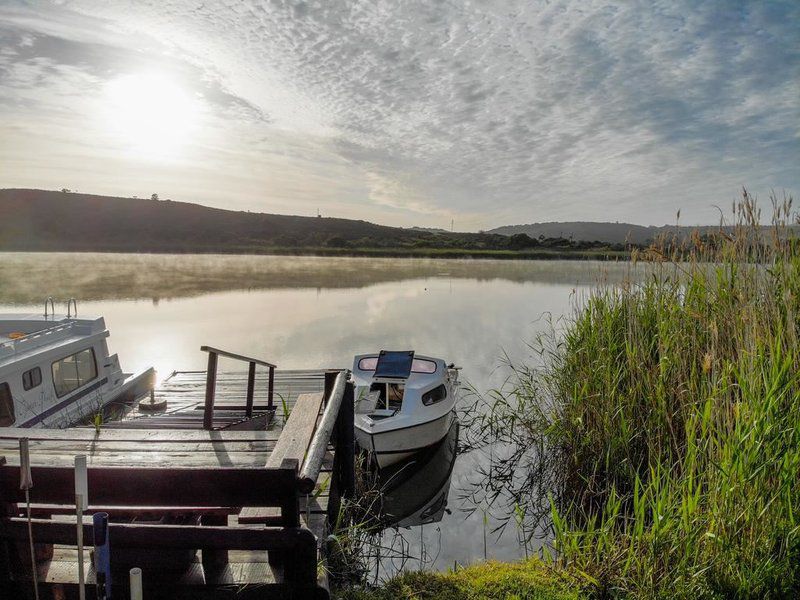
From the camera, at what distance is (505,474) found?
9.39 m

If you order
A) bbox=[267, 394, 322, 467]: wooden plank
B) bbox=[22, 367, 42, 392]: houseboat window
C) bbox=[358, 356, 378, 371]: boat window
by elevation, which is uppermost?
bbox=[267, 394, 322, 467]: wooden plank

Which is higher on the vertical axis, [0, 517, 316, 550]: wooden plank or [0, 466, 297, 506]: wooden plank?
[0, 466, 297, 506]: wooden plank

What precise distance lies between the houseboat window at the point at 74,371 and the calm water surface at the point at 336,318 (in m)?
5.52

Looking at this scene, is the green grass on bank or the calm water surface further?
the calm water surface

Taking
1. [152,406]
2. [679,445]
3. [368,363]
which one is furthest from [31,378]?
[679,445]

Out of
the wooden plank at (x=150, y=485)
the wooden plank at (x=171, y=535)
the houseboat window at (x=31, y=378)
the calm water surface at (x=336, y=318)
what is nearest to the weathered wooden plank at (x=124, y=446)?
the wooden plank at (x=171, y=535)

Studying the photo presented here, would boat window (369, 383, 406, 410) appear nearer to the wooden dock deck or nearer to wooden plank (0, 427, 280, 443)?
the wooden dock deck

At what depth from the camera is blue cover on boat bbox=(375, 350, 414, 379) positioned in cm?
1049

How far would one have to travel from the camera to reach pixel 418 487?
928 centimetres

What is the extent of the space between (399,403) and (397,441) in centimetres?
173

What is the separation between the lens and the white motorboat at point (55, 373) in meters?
7.94

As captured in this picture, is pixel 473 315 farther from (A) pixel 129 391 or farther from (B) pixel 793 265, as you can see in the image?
(B) pixel 793 265

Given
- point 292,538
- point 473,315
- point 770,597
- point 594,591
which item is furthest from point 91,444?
point 473,315

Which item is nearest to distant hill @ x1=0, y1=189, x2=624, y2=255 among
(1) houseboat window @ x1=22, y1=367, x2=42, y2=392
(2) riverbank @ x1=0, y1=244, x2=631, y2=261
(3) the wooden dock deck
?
(2) riverbank @ x1=0, y1=244, x2=631, y2=261
